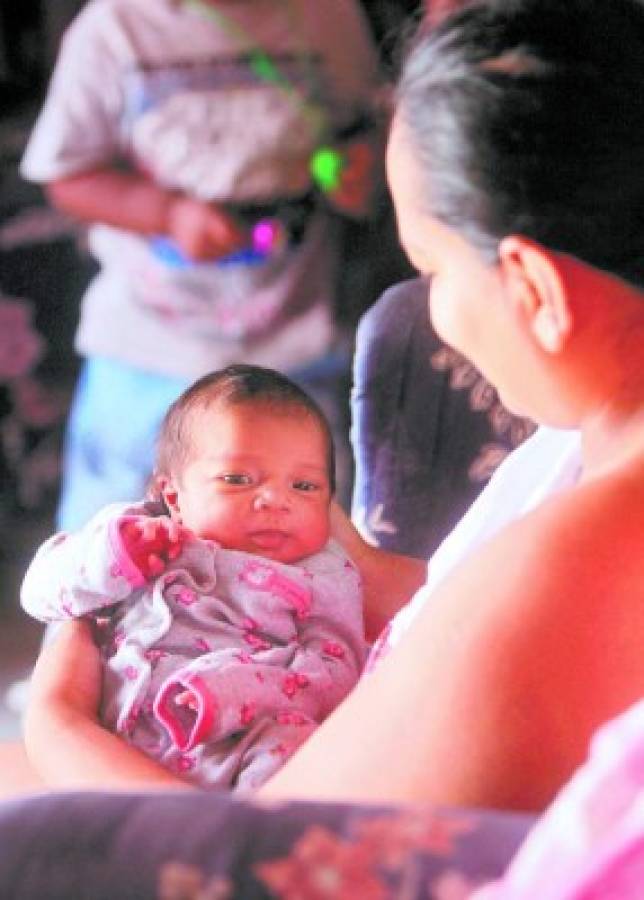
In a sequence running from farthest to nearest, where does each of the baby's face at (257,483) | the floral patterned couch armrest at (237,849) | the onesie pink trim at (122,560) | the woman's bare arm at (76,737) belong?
the baby's face at (257,483)
the onesie pink trim at (122,560)
the woman's bare arm at (76,737)
the floral patterned couch armrest at (237,849)

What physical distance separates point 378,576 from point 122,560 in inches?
10.7

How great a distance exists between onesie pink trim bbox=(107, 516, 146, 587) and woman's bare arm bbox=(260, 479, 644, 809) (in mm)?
352

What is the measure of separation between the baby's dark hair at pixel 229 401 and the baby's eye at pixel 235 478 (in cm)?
6

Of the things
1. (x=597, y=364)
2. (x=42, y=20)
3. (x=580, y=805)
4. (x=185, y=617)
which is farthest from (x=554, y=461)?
(x=42, y=20)

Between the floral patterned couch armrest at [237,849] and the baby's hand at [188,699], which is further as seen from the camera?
the baby's hand at [188,699]

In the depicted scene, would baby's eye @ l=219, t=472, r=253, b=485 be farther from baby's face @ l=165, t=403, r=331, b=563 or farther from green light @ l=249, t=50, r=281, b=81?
green light @ l=249, t=50, r=281, b=81

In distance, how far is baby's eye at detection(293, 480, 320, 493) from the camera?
4.44 feet

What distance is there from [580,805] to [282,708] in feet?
1.59

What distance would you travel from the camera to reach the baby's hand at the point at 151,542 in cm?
122

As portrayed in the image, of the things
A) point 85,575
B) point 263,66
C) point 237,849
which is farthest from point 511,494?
point 263,66

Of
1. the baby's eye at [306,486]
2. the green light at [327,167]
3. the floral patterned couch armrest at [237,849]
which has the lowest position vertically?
the green light at [327,167]

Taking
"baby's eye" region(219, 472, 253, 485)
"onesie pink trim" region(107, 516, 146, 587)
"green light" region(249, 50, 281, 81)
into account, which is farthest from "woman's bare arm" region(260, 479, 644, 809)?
"green light" region(249, 50, 281, 81)

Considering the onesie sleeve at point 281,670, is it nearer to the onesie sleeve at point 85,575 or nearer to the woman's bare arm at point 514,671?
the onesie sleeve at point 85,575

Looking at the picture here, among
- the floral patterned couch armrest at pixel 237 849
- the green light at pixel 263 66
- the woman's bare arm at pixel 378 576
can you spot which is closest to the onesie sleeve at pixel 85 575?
the woman's bare arm at pixel 378 576
